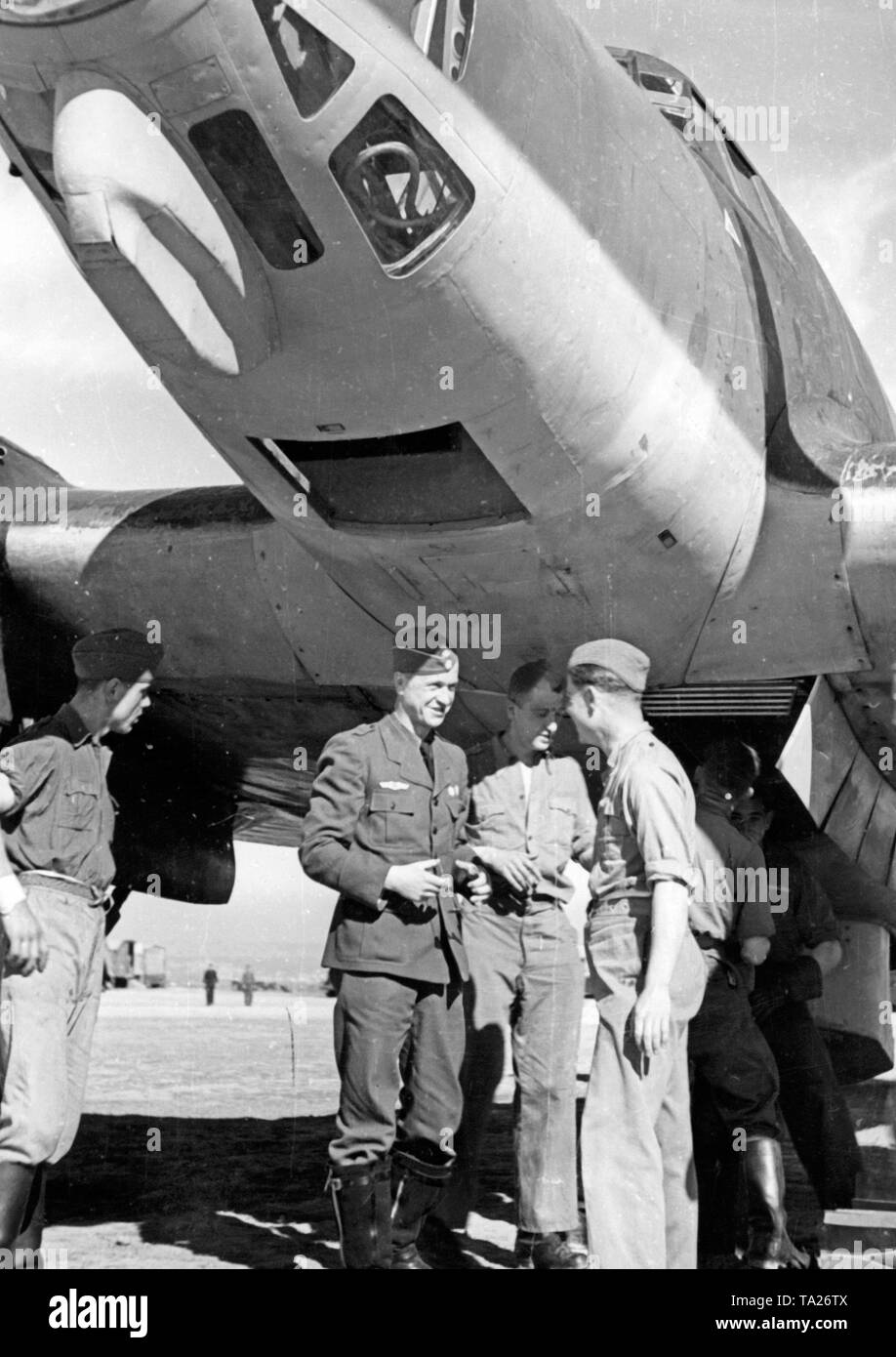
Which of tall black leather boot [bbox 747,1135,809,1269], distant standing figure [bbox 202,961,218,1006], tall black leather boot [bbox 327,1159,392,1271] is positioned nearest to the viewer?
tall black leather boot [bbox 327,1159,392,1271]

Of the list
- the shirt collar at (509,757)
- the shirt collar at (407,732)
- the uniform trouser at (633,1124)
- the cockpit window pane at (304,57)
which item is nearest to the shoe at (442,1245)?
the uniform trouser at (633,1124)

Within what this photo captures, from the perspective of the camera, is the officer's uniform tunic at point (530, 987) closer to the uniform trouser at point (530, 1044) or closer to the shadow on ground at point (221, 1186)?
the uniform trouser at point (530, 1044)

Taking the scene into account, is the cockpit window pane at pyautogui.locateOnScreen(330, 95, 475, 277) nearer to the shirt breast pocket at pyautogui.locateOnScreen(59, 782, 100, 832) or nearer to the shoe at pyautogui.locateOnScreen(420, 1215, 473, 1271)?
the shirt breast pocket at pyautogui.locateOnScreen(59, 782, 100, 832)

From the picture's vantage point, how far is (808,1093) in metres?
6.36

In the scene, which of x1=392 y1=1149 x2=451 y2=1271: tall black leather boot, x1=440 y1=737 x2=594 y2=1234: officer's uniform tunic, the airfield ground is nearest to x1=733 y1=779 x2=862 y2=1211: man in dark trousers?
the airfield ground

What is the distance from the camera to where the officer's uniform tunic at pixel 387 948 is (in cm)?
459

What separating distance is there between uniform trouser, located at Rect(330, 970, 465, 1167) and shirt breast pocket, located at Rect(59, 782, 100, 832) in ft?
3.18

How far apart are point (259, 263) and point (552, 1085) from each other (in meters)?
2.72

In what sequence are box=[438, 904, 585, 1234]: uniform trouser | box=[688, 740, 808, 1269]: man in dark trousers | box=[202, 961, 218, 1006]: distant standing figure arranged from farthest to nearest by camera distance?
1. box=[202, 961, 218, 1006]: distant standing figure
2. box=[688, 740, 808, 1269]: man in dark trousers
3. box=[438, 904, 585, 1234]: uniform trouser

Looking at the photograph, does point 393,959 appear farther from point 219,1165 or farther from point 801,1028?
point 219,1165

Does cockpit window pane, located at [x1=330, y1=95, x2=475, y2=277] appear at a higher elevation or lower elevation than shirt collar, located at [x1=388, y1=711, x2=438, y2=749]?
higher

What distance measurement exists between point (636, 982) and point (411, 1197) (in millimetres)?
1043

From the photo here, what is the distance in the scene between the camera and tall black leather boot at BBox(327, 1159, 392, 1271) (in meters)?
4.53
